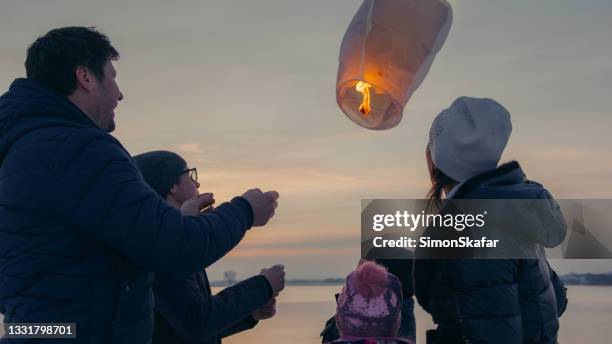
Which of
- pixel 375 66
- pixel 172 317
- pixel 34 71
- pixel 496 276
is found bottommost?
pixel 172 317

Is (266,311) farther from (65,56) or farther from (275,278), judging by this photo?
(65,56)

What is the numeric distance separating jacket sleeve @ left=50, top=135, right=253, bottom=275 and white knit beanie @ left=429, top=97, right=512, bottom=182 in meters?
1.66

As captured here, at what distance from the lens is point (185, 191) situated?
4441mm

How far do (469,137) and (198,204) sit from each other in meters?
1.56

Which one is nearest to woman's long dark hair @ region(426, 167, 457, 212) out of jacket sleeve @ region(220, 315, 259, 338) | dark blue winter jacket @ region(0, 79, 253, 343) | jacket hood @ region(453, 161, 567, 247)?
jacket hood @ region(453, 161, 567, 247)

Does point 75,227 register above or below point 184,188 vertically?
below

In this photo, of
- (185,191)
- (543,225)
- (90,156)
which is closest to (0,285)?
(90,156)

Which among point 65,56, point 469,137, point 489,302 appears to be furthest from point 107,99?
point 489,302

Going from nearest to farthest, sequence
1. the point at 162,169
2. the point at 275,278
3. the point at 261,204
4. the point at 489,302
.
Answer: the point at 261,204 < the point at 489,302 < the point at 275,278 < the point at 162,169

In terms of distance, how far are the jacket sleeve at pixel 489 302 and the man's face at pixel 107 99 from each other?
1.96m

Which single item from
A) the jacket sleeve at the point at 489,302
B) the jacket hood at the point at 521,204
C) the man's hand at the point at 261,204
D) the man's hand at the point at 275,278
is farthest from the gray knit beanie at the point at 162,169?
the jacket sleeve at the point at 489,302

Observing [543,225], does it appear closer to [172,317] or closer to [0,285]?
[172,317]

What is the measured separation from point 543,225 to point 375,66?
4.50 ft

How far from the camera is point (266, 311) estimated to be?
4.50 meters
